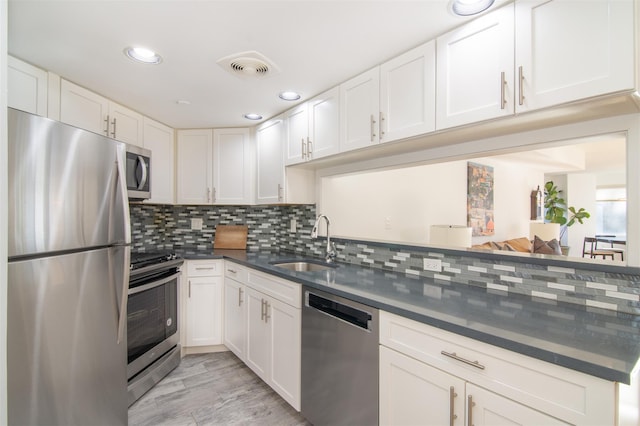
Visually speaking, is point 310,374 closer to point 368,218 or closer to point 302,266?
point 302,266

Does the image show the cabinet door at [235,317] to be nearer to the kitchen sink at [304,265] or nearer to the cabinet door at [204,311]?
the cabinet door at [204,311]

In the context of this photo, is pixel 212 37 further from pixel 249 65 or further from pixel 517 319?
pixel 517 319

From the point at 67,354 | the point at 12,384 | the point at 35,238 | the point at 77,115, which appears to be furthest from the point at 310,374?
the point at 77,115

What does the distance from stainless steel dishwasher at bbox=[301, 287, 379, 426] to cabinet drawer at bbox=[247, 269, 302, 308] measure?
0.25 feet

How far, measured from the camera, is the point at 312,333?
171cm

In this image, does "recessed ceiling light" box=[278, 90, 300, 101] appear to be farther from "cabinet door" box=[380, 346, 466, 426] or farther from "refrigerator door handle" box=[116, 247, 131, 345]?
"cabinet door" box=[380, 346, 466, 426]

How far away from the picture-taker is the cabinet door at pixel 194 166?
3.10 m

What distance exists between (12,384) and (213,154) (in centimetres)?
240

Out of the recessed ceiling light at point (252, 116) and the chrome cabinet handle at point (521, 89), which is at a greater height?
the recessed ceiling light at point (252, 116)

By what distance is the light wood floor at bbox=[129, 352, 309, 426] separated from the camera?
6.14ft

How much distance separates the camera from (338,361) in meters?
1.53

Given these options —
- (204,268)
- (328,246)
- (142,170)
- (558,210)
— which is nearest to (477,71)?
(328,246)

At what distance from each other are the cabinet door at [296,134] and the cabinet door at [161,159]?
1304mm

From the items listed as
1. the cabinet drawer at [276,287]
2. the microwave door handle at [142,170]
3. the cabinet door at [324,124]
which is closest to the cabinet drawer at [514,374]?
the cabinet drawer at [276,287]
